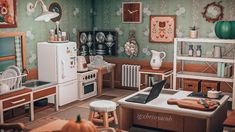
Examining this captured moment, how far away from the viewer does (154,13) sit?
26.1ft

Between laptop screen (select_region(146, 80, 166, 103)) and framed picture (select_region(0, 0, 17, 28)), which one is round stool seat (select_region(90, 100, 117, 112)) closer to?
laptop screen (select_region(146, 80, 166, 103))

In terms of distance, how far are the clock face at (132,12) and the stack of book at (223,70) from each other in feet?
7.37

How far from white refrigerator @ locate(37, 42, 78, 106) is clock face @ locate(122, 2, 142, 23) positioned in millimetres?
1851

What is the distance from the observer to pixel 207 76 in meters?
7.02

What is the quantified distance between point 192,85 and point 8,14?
3954 millimetres

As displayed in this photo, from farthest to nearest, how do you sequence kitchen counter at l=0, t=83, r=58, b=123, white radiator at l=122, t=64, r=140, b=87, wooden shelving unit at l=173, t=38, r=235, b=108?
1. white radiator at l=122, t=64, r=140, b=87
2. wooden shelving unit at l=173, t=38, r=235, b=108
3. kitchen counter at l=0, t=83, r=58, b=123

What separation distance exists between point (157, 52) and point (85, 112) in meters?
2.23

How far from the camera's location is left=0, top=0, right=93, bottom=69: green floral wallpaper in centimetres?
660

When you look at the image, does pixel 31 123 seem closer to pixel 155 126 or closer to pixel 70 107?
pixel 70 107

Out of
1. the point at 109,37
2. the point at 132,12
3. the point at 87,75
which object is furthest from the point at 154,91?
the point at 109,37

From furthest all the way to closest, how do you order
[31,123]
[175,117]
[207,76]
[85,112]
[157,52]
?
[157,52], [207,76], [85,112], [31,123], [175,117]

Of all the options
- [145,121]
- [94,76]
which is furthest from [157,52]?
[145,121]

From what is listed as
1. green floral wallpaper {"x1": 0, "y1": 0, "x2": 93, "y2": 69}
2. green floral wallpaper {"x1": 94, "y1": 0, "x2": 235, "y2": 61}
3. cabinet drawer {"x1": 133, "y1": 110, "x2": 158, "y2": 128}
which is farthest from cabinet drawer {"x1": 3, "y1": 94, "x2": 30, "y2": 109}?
green floral wallpaper {"x1": 94, "y1": 0, "x2": 235, "y2": 61}

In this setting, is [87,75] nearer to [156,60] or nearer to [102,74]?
[102,74]
